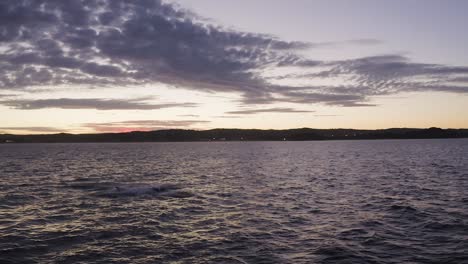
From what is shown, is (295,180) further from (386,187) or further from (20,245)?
(20,245)

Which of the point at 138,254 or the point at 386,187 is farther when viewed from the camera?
the point at 386,187

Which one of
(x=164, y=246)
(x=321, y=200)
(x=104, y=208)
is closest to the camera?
(x=164, y=246)

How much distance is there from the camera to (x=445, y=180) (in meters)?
50.3

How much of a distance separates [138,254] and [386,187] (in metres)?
33.7

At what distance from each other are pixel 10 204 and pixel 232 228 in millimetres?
21742

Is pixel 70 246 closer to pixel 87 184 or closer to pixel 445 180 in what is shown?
pixel 87 184

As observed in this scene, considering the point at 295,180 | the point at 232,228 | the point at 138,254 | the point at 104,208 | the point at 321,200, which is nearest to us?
the point at 138,254

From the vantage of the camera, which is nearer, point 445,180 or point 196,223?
point 196,223

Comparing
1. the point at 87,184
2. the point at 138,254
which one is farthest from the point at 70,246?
the point at 87,184

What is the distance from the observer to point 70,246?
21.6 meters

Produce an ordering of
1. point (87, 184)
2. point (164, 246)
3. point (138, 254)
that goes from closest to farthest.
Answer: point (138, 254) < point (164, 246) < point (87, 184)

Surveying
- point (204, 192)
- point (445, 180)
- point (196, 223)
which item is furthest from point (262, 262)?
point (445, 180)

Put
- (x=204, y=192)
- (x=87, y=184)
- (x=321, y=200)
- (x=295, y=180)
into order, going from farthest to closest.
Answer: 1. (x=295, y=180)
2. (x=87, y=184)
3. (x=204, y=192)
4. (x=321, y=200)

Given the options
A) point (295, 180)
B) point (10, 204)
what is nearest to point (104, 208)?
point (10, 204)
